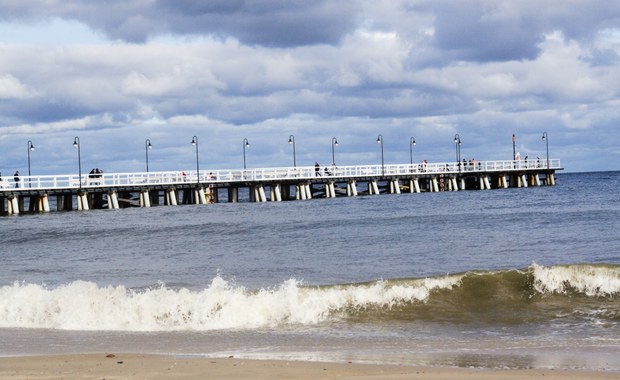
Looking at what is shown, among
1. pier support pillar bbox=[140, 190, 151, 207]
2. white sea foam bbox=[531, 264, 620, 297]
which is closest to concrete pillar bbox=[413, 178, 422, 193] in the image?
pier support pillar bbox=[140, 190, 151, 207]

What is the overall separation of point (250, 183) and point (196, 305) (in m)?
49.2

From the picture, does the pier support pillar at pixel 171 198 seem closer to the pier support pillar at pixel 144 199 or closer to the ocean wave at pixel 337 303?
the pier support pillar at pixel 144 199

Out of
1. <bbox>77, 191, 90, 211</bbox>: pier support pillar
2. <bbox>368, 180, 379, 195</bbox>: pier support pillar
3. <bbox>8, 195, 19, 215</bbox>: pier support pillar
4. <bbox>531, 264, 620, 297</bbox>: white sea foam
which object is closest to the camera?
<bbox>531, 264, 620, 297</bbox>: white sea foam

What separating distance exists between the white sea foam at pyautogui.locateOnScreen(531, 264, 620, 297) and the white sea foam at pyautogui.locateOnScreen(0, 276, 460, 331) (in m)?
1.53

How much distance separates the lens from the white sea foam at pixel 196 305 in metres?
14.2

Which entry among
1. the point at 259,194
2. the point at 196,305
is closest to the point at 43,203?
the point at 259,194

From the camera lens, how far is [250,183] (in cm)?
6381

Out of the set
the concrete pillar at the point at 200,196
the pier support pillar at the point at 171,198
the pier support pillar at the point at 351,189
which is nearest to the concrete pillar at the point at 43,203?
the pier support pillar at the point at 171,198

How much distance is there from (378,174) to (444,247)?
45723 millimetres

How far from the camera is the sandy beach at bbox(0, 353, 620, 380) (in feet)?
29.1

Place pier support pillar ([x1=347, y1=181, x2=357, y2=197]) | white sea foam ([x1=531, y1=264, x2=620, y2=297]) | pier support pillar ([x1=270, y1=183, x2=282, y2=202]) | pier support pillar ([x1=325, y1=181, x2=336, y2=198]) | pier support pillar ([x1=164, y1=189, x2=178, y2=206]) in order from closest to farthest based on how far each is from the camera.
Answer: white sea foam ([x1=531, y1=264, x2=620, y2=297])
pier support pillar ([x1=164, y1=189, x2=178, y2=206])
pier support pillar ([x1=270, y1=183, x2=282, y2=202])
pier support pillar ([x1=325, y1=181, x2=336, y2=198])
pier support pillar ([x1=347, y1=181, x2=357, y2=197])

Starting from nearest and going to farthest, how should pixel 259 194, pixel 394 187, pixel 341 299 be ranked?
pixel 341 299 → pixel 259 194 → pixel 394 187

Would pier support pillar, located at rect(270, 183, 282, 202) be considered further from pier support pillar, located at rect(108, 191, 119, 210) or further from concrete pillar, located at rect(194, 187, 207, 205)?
pier support pillar, located at rect(108, 191, 119, 210)

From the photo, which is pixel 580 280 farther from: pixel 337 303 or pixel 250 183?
pixel 250 183
